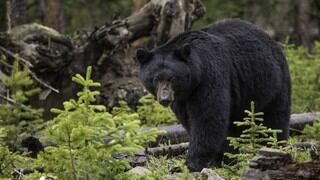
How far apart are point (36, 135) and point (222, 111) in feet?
6.92

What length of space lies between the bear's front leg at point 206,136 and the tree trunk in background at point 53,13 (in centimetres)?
685

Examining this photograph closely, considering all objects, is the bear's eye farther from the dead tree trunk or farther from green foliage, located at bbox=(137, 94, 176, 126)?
the dead tree trunk

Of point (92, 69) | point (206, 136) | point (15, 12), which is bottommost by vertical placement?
point (206, 136)

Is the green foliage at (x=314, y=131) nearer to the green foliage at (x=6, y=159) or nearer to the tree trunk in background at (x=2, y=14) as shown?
the green foliage at (x=6, y=159)

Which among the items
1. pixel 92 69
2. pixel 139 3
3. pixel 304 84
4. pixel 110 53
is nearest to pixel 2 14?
pixel 139 3

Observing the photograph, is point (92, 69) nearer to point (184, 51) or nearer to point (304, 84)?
point (304, 84)

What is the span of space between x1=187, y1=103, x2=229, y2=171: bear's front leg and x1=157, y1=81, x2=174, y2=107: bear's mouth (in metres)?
0.41

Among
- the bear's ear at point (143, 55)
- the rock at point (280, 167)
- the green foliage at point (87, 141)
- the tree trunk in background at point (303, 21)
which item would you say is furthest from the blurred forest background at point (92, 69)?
the tree trunk in background at point (303, 21)

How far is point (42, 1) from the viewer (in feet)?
45.3

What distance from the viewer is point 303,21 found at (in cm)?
1781

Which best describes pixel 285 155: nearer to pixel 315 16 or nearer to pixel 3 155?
pixel 3 155

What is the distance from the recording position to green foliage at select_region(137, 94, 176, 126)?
30.0ft

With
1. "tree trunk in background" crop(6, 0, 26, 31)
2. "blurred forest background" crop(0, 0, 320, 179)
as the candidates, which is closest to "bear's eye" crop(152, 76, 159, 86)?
"blurred forest background" crop(0, 0, 320, 179)

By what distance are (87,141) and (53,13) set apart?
9141mm
